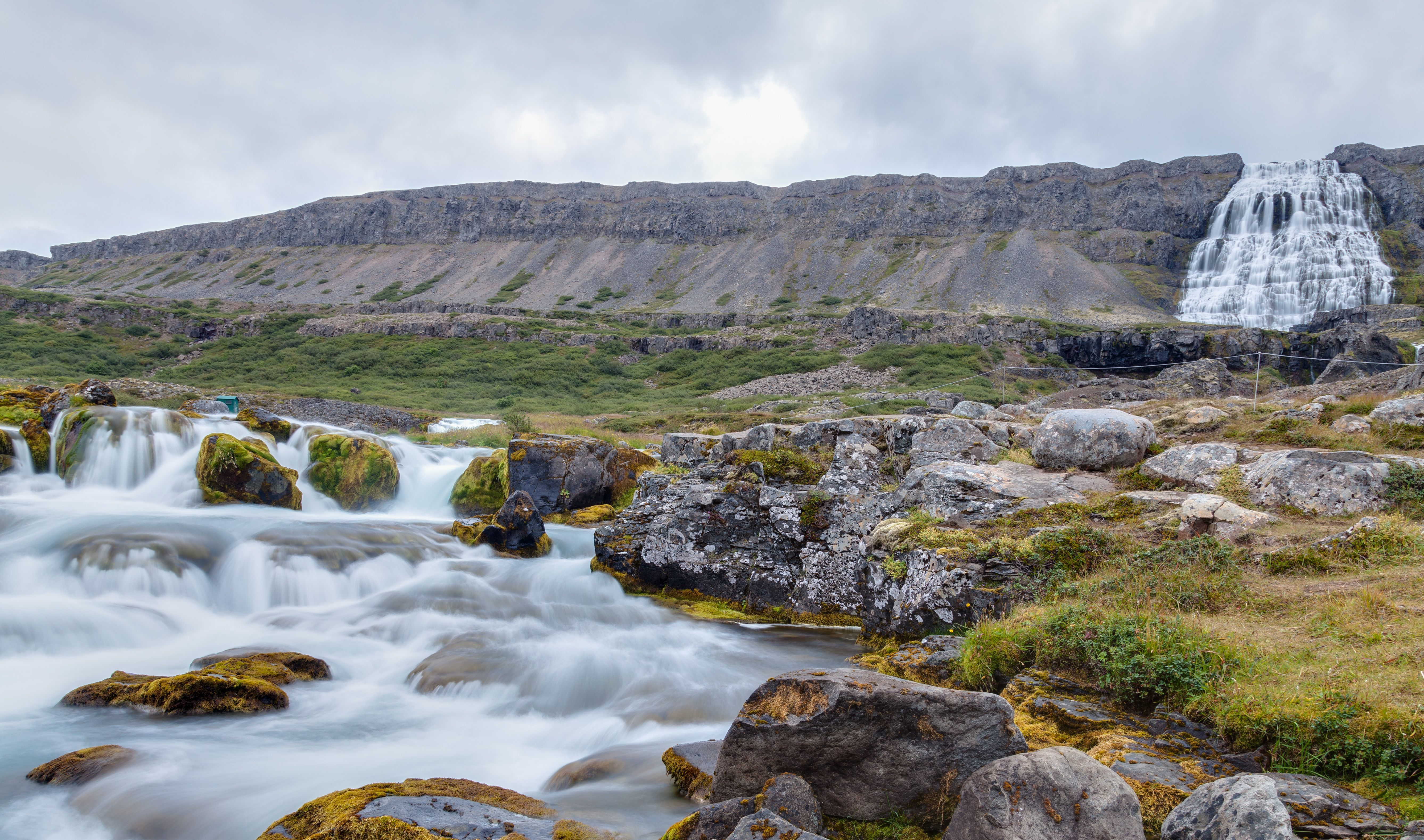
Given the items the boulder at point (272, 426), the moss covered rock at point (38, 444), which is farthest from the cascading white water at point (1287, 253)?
the moss covered rock at point (38, 444)

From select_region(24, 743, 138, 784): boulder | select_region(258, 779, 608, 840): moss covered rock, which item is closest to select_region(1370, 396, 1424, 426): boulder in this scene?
select_region(258, 779, 608, 840): moss covered rock

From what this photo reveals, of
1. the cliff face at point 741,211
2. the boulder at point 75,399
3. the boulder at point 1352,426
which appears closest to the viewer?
the boulder at point 1352,426

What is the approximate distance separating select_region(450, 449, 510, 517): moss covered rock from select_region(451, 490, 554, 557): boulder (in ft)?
13.7

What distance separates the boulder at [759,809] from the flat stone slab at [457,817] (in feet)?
3.42

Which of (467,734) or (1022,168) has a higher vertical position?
(1022,168)

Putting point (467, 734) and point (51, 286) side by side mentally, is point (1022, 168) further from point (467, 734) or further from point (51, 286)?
point (51, 286)

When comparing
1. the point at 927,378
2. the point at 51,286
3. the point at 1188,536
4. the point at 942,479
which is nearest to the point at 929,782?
the point at 1188,536

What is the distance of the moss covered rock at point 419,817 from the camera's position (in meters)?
3.99

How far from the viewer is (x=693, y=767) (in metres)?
5.70

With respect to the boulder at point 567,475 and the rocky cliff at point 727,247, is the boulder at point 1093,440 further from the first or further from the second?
the rocky cliff at point 727,247

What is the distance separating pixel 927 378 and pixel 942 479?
52.2 m

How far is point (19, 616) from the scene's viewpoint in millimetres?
9602

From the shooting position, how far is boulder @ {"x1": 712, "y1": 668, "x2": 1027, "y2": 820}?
407cm

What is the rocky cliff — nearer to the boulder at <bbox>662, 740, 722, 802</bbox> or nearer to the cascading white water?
the cascading white water
